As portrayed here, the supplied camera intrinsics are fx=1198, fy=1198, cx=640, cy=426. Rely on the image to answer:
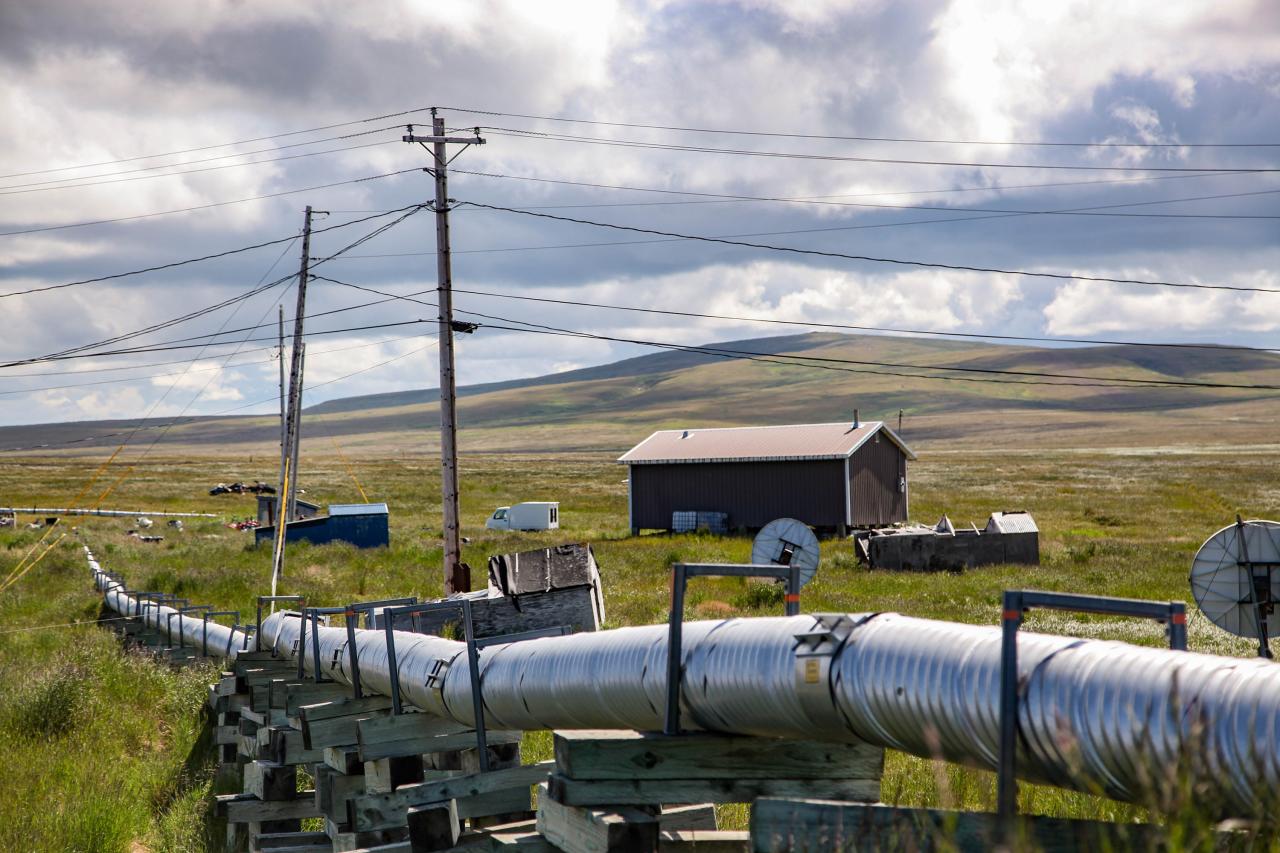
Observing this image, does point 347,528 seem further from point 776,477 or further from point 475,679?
point 475,679

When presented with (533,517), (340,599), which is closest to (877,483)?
(533,517)

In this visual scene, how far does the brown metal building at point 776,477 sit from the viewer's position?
45469 mm

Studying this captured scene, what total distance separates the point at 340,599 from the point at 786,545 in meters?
10.8

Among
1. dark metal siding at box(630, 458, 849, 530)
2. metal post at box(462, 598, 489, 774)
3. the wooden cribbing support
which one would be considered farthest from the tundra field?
dark metal siding at box(630, 458, 849, 530)

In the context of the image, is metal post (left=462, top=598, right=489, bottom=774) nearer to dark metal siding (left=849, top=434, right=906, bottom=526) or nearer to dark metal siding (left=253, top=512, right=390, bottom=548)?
dark metal siding (left=253, top=512, right=390, bottom=548)

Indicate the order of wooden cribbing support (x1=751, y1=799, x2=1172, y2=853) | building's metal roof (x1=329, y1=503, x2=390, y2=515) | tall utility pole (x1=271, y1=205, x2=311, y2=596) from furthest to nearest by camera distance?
building's metal roof (x1=329, y1=503, x2=390, y2=515)
tall utility pole (x1=271, y1=205, x2=311, y2=596)
wooden cribbing support (x1=751, y1=799, x2=1172, y2=853)

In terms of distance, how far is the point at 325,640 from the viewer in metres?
10.6

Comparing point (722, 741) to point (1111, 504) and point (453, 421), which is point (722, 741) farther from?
point (1111, 504)

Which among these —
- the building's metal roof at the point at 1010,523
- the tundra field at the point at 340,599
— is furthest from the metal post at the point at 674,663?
the building's metal roof at the point at 1010,523

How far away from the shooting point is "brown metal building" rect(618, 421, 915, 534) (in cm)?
4547

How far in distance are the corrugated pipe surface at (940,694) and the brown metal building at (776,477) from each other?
Result: 3982cm

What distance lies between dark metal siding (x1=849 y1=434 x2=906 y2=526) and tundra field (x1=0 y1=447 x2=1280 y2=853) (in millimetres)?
5102

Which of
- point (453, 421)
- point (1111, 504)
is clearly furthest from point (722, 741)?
point (1111, 504)

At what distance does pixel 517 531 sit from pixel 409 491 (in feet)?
128
